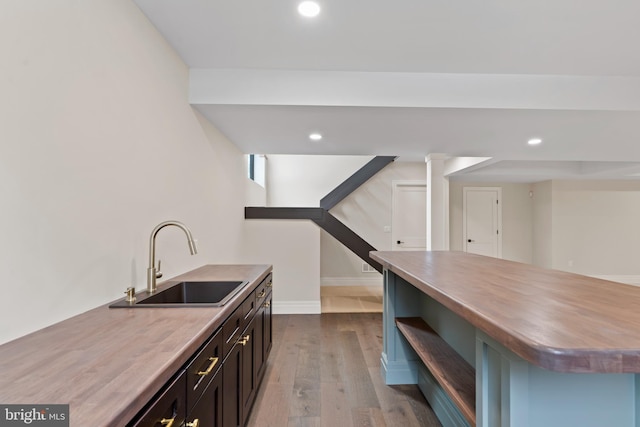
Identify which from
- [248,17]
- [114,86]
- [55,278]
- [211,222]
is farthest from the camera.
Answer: [211,222]

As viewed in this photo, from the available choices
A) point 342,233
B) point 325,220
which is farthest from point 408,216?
point 325,220

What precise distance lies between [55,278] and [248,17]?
173 cm

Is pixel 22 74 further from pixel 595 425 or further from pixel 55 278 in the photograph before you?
pixel 595 425

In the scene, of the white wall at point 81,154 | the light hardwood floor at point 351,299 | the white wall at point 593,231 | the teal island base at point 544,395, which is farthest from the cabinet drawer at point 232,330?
the white wall at point 593,231

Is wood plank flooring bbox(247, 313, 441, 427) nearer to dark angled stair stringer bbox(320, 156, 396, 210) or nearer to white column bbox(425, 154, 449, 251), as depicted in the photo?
white column bbox(425, 154, 449, 251)

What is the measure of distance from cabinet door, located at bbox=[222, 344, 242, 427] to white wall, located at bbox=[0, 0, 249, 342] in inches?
27.2

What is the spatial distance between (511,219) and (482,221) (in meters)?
0.73

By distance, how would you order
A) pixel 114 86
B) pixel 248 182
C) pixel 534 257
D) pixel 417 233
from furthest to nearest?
pixel 534 257
pixel 417 233
pixel 248 182
pixel 114 86

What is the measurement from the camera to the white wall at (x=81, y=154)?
1.03m

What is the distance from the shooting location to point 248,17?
184 centimetres

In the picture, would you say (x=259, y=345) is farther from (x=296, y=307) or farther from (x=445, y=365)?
(x=296, y=307)

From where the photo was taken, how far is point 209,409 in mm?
1219

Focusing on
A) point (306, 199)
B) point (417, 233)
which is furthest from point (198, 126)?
point (417, 233)

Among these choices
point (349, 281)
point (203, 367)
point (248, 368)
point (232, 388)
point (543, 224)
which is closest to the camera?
point (203, 367)
